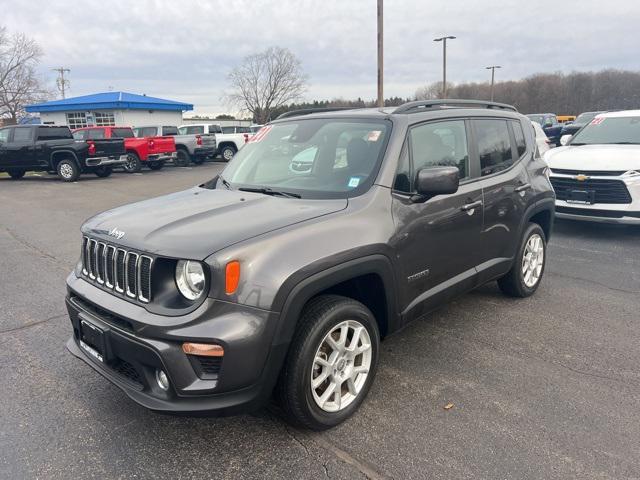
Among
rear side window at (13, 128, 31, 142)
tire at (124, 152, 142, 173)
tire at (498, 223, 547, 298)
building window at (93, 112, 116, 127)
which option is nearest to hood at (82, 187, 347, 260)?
tire at (498, 223, 547, 298)

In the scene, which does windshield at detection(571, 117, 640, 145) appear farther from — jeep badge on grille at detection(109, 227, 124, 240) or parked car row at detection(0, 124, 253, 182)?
parked car row at detection(0, 124, 253, 182)

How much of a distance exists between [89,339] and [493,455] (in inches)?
91.8

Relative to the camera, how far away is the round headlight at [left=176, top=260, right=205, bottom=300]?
2414mm

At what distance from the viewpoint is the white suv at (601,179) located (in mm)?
6750

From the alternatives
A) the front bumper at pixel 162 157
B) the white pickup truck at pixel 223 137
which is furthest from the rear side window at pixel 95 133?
the white pickup truck at pixel 223 137

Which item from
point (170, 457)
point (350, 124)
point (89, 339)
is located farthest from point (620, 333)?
point (89, 339)

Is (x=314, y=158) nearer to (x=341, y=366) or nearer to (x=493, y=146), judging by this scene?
(x=341, y=366)

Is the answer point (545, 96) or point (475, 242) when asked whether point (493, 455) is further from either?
point (545, 96)

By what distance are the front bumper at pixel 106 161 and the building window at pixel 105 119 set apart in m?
20.7

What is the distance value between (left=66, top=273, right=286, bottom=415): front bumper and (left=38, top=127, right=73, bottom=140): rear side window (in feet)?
54.3

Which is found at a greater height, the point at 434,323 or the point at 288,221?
the point at 288,221

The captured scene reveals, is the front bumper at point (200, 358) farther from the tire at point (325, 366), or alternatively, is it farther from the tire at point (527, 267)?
the tire at point (527, 267)

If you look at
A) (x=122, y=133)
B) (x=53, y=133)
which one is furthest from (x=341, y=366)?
(x=122, y=133)

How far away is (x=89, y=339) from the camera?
9.23 feet
